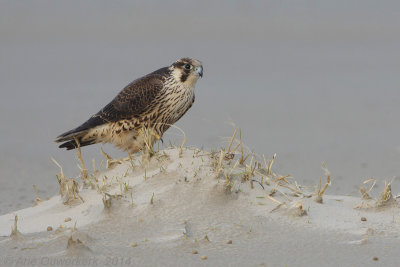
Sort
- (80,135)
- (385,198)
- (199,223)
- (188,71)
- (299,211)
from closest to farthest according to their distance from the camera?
(199,223) < (299,211) < (385,198) < (188,71) < (80,135)

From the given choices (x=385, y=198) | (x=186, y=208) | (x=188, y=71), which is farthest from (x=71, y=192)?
(x=385, y=198)

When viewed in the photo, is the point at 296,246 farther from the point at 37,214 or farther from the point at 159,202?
the point at 37,214

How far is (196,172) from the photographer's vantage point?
16.8ft

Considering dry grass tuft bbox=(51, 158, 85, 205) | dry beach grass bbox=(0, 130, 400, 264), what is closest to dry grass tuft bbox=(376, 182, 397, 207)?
dry beach grass bbox=(0, 130, 400, 264)

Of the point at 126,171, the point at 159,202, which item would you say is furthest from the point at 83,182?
the point at 159,202

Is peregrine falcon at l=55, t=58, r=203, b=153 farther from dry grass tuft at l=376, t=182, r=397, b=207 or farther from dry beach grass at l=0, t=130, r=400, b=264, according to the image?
dry grass tuft at l=376, t=182, r=397, b=207

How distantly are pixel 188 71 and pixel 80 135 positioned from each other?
1.10m

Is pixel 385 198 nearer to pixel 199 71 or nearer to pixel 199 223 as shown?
pixel 199 223

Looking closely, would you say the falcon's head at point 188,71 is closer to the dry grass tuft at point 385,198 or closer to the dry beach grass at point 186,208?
the dry beach grass at point 186,208

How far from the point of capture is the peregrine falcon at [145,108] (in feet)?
20.4

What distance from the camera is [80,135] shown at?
21.3 feet

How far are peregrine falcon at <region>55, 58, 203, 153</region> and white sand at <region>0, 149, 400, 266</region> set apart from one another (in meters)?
0.78

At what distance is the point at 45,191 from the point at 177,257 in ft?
11.1

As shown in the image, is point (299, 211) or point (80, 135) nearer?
point (299, 211)
